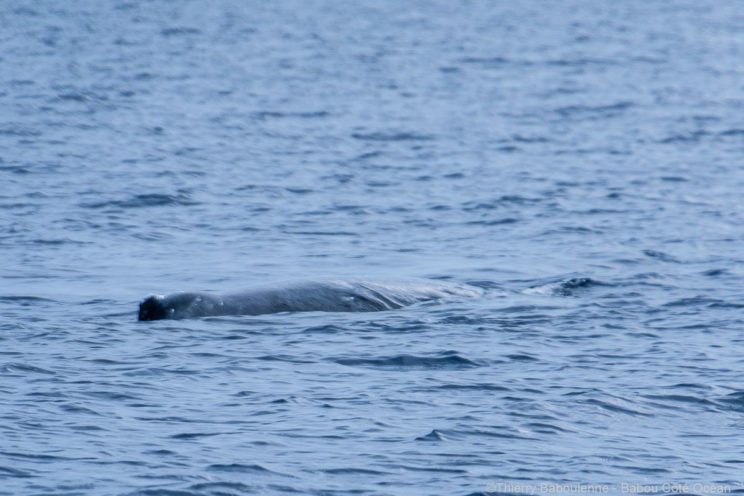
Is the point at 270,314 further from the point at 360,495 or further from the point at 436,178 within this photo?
the point at 436,178

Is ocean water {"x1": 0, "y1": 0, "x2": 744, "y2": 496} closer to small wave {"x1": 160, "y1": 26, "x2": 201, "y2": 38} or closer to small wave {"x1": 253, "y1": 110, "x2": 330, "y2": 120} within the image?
small wave {"x1": 253, "y1": 110, "x2": 330, "y2": 120}

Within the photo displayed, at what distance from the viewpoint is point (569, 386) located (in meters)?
16.5

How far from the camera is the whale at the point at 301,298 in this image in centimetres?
1902

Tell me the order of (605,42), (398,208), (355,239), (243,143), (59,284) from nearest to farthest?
1. (59,284)
2. (355,239)
3. (398,208)
4. (243,143)
5. (605,42)

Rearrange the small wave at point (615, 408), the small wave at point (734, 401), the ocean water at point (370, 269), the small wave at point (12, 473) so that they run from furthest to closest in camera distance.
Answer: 1. the small wave at point (734, 401)
2. the small wave at point (615, 408)
3. the ocean water at point (370, 269)
4. the small wave at point (12, 473)

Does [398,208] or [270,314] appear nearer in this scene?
[270,314]

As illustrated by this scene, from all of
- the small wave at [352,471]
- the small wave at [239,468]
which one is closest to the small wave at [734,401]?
the small wave at [352,471]

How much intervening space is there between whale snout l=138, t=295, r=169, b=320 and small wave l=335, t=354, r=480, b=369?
2.56 meters

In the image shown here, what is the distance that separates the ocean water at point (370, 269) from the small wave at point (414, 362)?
3cm

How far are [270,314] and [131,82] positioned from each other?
2698cm

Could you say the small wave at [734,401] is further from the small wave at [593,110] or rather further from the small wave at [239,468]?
the small wave at [593,110]

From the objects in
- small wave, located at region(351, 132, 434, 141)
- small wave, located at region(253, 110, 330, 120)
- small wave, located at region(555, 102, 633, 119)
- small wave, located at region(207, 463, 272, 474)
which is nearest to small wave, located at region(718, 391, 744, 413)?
small wave, located at region(207, 463, 272, 474)

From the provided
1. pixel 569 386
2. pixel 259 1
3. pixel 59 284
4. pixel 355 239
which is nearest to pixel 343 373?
pixel 569 386

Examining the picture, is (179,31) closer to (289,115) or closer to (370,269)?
(289,115)
